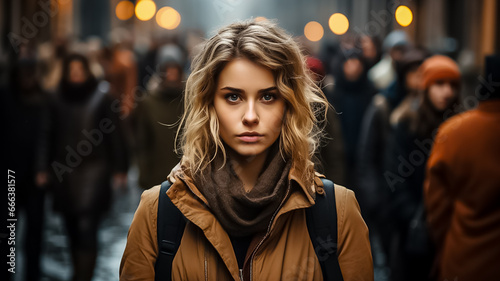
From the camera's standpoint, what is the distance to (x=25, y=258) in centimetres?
664

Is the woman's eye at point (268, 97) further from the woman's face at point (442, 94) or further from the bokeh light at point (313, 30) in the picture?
the bokeh light at point (313, 30)

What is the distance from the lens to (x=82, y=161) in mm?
6359

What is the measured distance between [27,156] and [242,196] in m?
4.56

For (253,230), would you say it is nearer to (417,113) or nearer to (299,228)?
(299,228)

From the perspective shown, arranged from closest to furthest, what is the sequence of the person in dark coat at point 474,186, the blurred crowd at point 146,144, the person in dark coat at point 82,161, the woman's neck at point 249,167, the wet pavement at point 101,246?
the woman's neck at point 249,167 < the person in dark coat at point 474,186 < the blurred crowd at point 146,144 < the person in dark coat at point 82,161 < the wet pavement at point 101,246

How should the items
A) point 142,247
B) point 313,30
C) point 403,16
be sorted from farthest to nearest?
Result: point 313,30, point 403,16, point 142,247

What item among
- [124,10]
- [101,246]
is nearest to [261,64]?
[101,246]

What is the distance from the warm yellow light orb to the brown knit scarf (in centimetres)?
2970

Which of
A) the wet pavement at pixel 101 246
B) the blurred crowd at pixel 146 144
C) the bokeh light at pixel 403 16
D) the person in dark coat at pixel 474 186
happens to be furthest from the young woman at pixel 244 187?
the bokeh light at pixel 403 16

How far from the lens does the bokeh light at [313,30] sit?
42537 millimetres

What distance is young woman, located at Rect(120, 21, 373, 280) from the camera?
8.61 feet

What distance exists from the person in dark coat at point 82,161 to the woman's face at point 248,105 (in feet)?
12.6

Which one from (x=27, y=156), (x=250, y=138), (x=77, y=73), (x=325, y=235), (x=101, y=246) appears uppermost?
(x=250, y=138)

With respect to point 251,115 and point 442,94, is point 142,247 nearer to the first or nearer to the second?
point 251,115
